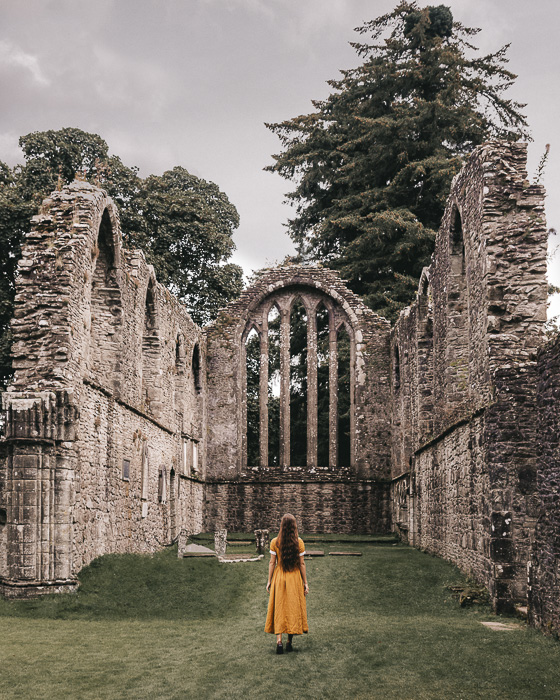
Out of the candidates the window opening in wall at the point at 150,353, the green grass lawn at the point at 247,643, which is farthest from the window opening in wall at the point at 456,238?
the window opening in wall at the point at 150,353

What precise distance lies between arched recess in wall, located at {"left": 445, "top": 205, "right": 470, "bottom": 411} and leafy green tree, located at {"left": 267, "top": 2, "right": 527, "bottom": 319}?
10.5 meters

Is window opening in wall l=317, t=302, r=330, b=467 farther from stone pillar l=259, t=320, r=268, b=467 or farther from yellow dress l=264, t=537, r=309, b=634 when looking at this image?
yellow dress l=264, t=537, r=309, b=634

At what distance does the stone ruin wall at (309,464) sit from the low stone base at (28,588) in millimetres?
12015

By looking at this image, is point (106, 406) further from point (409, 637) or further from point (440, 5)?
point (440, 5)

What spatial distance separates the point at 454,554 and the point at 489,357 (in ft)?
12.7

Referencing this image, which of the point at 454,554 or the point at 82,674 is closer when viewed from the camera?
the point at 82,674

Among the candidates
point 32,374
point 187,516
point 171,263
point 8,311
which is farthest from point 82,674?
point 171,263

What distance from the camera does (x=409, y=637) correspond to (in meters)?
7.56

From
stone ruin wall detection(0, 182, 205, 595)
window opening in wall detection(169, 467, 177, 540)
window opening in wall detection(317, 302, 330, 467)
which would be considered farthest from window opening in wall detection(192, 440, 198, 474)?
window opening in wall detection(317, 302, 330, 467)

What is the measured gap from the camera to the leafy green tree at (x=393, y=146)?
25.0 meters

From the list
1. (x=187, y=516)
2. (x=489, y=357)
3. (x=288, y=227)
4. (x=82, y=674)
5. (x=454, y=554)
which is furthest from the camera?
(x=288, y=227)

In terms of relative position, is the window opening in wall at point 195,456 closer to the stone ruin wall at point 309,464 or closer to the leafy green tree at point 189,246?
the stone ruin wall at point 309,464

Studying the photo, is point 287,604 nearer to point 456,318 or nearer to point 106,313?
point 456,318

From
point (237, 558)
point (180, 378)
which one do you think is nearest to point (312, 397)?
point (180, 378)
